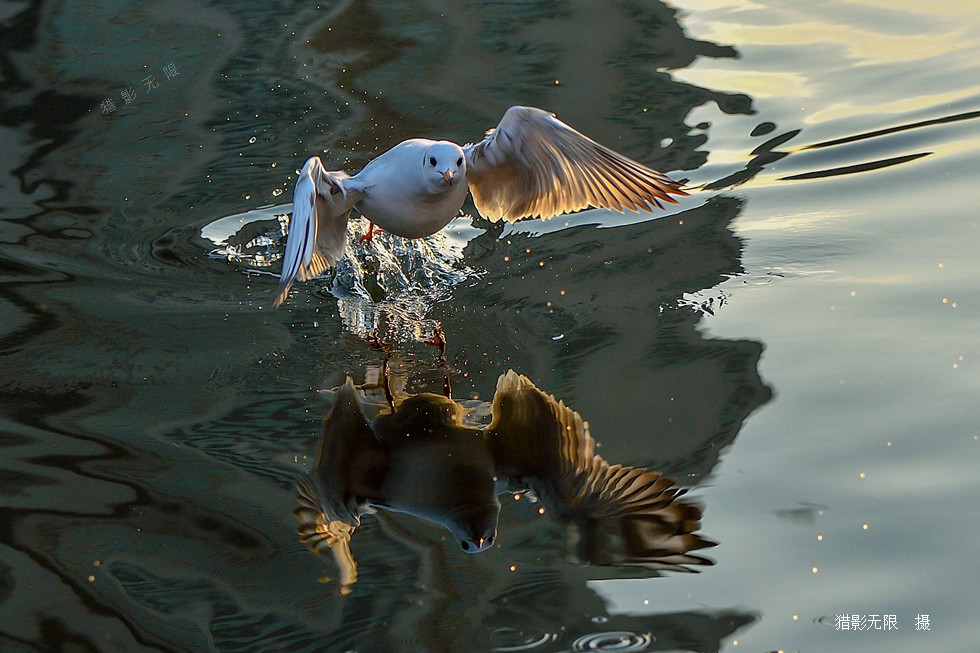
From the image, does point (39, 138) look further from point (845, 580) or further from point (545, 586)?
point (845, 580)

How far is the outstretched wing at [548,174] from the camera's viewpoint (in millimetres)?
3803

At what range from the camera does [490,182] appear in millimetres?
4125

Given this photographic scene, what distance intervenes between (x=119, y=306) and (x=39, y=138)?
168 cm

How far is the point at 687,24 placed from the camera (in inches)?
239

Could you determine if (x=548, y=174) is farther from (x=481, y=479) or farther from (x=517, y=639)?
(x=517, y=639)

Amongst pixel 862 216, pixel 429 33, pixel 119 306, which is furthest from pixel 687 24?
pixel 119 306

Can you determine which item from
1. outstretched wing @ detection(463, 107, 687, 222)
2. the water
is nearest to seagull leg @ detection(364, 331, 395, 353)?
the water

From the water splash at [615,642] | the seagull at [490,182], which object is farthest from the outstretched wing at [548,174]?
the water splash at [615,642]

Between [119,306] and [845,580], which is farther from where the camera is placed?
[119,306]

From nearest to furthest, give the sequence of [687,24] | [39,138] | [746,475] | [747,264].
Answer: [746,475] → [747,264] → [39,138] → [687,24]

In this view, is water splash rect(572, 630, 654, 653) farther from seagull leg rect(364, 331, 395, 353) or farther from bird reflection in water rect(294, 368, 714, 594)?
seagull leg rect(364, 331, 395, 353)

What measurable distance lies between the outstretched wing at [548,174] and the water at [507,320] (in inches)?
8.7

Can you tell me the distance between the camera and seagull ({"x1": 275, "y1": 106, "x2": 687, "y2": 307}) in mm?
3705

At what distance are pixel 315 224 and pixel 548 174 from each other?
3.57 feet
